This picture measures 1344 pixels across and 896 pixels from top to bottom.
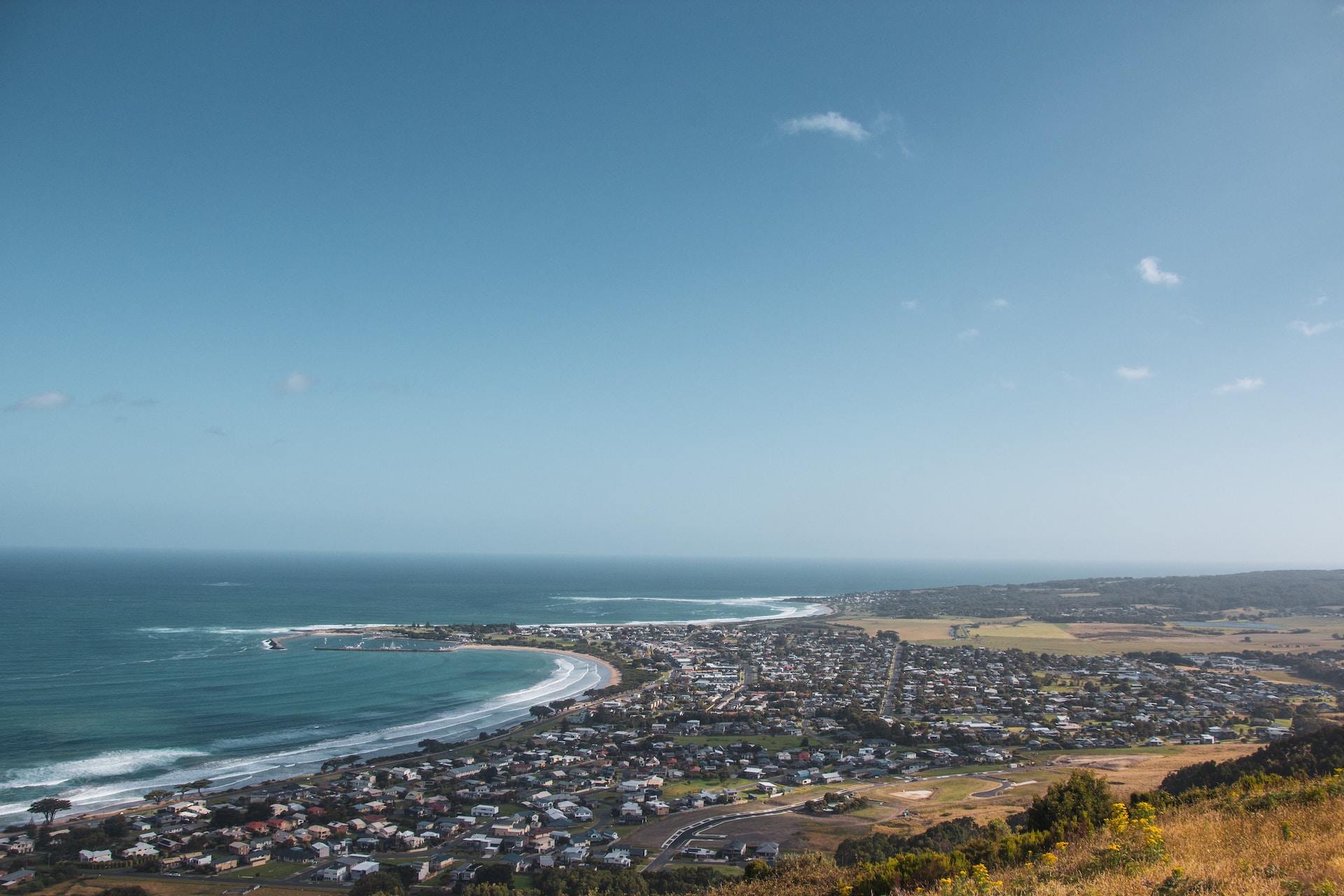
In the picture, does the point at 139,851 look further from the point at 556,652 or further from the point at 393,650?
the point at 556,652

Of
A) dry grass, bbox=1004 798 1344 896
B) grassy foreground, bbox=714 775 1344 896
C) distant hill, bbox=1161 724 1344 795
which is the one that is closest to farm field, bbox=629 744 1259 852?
distant hill, bbox=1161 724 1344 795

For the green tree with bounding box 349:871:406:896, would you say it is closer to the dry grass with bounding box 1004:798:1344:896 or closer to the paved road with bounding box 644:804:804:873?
the paved road with bounding box 644:804:804:873

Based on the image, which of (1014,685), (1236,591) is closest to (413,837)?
(1014,685)

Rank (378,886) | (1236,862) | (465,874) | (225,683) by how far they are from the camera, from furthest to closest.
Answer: (225,683) → (465,874) → (378,886) → (1236,862)

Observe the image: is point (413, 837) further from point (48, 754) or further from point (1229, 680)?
point (1229, 680)

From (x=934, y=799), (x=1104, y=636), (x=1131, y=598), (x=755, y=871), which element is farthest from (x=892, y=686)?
(x=1131, y=598)

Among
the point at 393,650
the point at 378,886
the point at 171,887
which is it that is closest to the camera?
the point at 378,886

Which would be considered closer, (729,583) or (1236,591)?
(1236,591)
